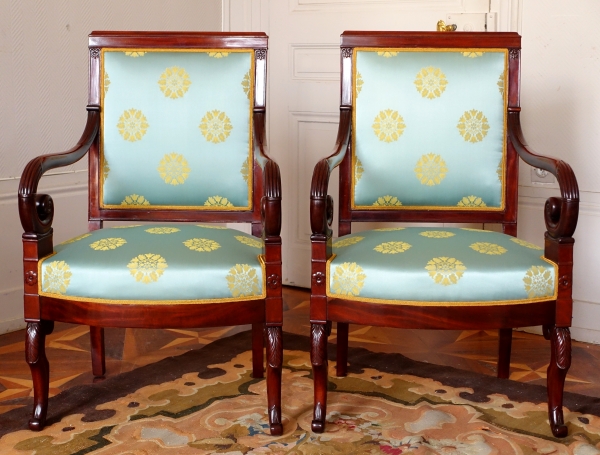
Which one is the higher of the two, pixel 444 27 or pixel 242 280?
pixel 444 27

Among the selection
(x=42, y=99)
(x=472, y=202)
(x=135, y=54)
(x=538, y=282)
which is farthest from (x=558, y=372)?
(x=42, y=99)

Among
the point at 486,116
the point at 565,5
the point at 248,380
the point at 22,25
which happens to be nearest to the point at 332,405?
the point at 248,380

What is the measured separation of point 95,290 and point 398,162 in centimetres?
89

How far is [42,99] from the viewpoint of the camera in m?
2.81

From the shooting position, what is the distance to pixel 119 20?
3.05 m

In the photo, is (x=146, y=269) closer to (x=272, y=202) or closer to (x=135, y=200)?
(x=272, y=202)

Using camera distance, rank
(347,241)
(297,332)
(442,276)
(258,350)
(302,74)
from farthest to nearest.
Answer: (302,74), (297,332), (258,350), (347,241), (442,276)

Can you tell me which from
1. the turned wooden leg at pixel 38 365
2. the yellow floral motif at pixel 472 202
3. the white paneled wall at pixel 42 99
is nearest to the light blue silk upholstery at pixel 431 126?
the yellow floral motif at pixel 472 202

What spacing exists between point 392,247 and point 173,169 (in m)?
0.67

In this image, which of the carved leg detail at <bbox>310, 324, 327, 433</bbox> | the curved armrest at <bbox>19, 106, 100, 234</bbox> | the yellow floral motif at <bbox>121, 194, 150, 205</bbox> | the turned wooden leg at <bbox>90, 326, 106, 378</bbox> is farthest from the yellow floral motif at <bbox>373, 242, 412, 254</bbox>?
the turned wooden leg at <bbox>90, 326, 106, 378</bbox>

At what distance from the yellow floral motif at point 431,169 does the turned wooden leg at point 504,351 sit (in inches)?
19.5

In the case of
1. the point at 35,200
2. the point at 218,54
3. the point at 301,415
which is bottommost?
the point at 301,415

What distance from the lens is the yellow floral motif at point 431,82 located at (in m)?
2.12

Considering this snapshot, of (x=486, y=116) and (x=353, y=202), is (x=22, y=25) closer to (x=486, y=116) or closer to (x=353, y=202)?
(x=353, y=202)
